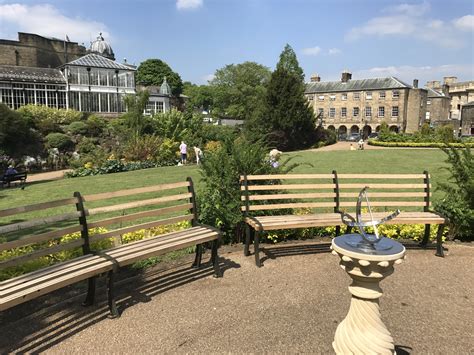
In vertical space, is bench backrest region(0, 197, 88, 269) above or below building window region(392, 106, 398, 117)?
below

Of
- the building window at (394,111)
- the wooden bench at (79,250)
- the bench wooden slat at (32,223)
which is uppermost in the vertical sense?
the building window at (394,111)

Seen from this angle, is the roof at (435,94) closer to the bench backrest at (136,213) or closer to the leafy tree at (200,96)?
the leafy tree at (200,96)

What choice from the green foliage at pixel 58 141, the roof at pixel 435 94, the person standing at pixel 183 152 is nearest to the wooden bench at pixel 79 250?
the person standing at pixel 183 152

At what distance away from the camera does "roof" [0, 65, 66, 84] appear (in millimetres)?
37250

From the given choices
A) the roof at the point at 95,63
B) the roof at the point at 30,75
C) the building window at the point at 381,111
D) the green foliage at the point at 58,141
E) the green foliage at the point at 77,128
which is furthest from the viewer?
the building window at the point at 381,111

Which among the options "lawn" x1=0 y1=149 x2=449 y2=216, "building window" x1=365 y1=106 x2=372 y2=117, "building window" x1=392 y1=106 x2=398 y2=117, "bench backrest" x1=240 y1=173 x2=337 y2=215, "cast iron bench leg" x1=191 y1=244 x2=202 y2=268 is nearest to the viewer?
"cast iron bench leg" x1=191 y1=244 x2=202 y2=268

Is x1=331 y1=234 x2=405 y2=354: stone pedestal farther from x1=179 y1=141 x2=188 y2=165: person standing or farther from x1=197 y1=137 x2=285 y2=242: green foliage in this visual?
x1=179 y1=141 x2=188 y2=165: person standing

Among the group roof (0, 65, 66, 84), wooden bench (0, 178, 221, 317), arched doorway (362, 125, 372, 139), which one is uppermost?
roof (0, 65, 66, 84)

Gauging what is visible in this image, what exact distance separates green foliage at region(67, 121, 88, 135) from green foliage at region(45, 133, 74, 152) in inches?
53.7

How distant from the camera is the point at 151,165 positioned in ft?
70.9

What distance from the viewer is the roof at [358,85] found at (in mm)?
58188

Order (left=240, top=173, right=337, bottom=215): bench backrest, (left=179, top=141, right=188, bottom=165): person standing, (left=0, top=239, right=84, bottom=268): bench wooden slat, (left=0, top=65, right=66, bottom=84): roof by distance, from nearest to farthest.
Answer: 1. (left=0, top=239, right=84, bottom=268): bench wooden slat
2. (left=240, top=173, right=337, bottom=215): bench backrest
3. (left=179, top=141, right=188, bottom=165): person standing
4. (left=0, top=65, right=66, bottom=84): roof

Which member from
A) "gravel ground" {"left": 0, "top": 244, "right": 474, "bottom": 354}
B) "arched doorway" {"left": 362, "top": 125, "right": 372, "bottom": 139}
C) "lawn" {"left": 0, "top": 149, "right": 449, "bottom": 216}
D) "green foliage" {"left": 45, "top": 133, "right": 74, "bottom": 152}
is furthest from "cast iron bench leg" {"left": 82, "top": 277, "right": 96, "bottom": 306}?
"arched doorway" {"left": 362, "top": 125, "right": 372, "bottom": 139}

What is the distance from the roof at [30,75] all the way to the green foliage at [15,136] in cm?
1391
